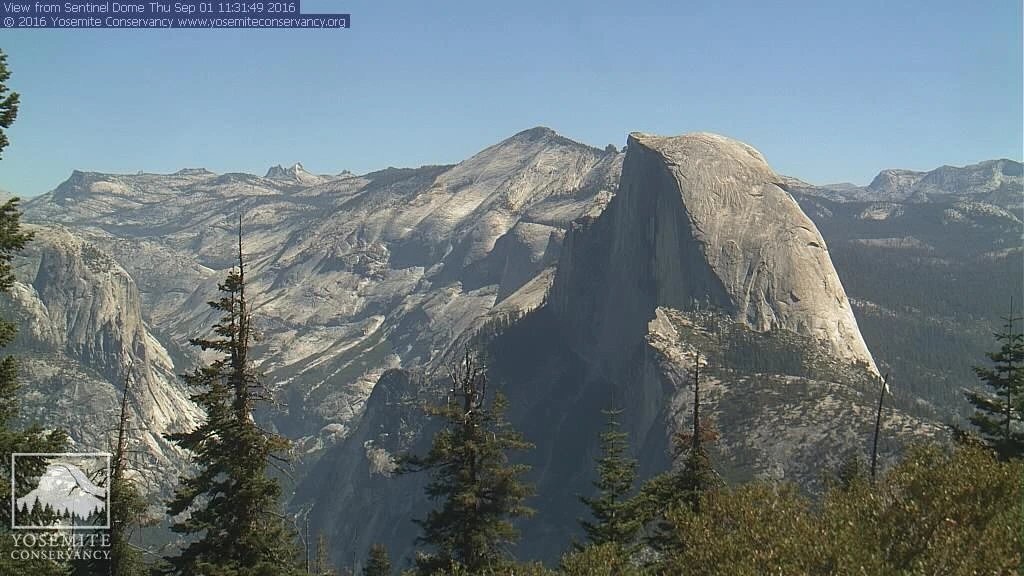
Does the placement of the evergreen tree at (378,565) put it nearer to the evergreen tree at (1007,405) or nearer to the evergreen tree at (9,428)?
the evergreen tree at (1007,405)

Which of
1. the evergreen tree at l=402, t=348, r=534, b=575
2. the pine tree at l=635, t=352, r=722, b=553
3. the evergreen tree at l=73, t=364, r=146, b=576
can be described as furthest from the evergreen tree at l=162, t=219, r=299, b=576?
the pine tree at l=635, t=352, r=722, b=553

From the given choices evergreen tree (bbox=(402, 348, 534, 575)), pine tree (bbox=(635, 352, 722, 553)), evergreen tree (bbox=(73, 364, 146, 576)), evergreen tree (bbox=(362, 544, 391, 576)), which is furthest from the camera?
evergreen tree (bbox=(362, 544, 391, 576))

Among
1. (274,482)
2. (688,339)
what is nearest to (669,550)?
(274,482)

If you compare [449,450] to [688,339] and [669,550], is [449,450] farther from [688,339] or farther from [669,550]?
[688,339]

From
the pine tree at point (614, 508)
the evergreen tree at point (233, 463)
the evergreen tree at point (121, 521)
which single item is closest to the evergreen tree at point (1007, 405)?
the pine tree at point (614, 508)

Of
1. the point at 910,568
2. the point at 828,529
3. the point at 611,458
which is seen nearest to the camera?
the point at 910,568

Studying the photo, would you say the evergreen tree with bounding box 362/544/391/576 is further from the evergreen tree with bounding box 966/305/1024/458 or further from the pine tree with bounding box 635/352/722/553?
the evergreen tree with bounding box 966/305/1024/458
